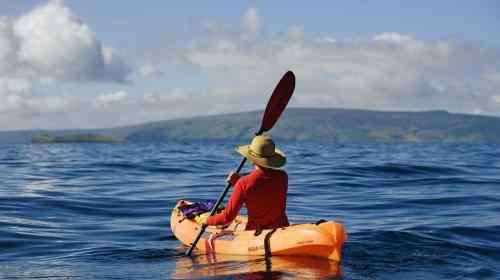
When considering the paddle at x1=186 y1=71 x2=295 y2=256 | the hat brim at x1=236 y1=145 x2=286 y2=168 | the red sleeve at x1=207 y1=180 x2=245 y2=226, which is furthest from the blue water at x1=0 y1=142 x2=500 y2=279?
the paddle at x1=186 y1=71 x2=295 y2=256

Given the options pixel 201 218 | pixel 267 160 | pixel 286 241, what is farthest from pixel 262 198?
pixel 201 218

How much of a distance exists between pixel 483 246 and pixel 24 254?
339 inches

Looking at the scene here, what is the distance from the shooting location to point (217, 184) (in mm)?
26625

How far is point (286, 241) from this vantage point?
1138 centimetres

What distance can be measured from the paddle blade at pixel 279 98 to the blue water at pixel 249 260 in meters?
2.95

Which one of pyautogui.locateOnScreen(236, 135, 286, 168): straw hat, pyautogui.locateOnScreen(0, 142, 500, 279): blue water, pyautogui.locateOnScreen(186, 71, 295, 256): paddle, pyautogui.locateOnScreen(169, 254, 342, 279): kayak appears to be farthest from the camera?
pyautogui.locateOnScreen(186, 71, 295, 256): paddle

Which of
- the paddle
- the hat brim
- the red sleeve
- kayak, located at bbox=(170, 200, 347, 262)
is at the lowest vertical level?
kayak, located at bbox=(170, 200, 347, 262)

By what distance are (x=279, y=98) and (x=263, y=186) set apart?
12.1 feet

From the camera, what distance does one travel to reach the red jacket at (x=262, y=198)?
11328mm

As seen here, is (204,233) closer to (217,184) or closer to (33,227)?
(33,227)

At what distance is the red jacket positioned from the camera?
37.2ft

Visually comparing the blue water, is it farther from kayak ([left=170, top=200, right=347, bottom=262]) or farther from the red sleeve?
the red sleeve

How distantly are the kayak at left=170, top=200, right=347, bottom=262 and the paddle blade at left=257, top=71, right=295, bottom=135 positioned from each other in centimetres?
272

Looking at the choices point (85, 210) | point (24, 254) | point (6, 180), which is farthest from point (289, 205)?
point (6, 180)
